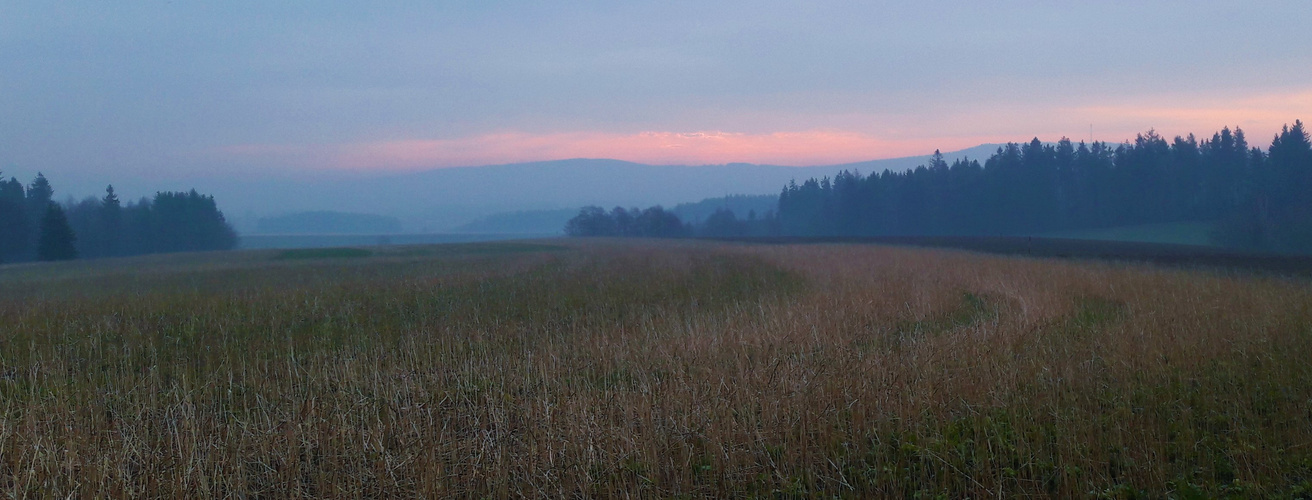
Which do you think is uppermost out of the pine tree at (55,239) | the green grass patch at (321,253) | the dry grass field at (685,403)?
the pine tree at (55,239)

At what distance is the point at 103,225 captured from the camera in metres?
76.3

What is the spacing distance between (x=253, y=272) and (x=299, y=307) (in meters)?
15.5

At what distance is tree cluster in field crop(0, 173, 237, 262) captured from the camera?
59125 millimetres

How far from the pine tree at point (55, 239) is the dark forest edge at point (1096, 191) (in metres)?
88.4

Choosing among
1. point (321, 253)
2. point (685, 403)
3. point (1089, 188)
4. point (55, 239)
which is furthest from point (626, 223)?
point (685, 403)

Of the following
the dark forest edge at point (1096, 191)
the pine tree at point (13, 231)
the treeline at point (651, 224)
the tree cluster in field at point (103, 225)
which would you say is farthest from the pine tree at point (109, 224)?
the dark forest edge at point (1096, 191)

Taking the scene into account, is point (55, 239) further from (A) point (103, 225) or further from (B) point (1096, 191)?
(B) point (1096, 191)

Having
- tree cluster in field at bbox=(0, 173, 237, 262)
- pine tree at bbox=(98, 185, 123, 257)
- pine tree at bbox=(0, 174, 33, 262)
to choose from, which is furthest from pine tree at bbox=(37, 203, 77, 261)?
pine tree at bbox=(98, 185, 123, 257)

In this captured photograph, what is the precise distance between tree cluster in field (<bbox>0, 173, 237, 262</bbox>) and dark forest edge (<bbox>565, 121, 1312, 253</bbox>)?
3329 inches

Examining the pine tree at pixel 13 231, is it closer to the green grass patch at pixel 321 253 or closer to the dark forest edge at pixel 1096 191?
the green grass patch at pixel 321 253

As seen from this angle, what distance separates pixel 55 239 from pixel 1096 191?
330 ft

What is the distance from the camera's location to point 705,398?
6.40m

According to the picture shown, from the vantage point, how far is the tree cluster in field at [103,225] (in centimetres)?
5912

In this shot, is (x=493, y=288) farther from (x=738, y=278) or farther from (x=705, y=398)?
(x=705, y=398)
